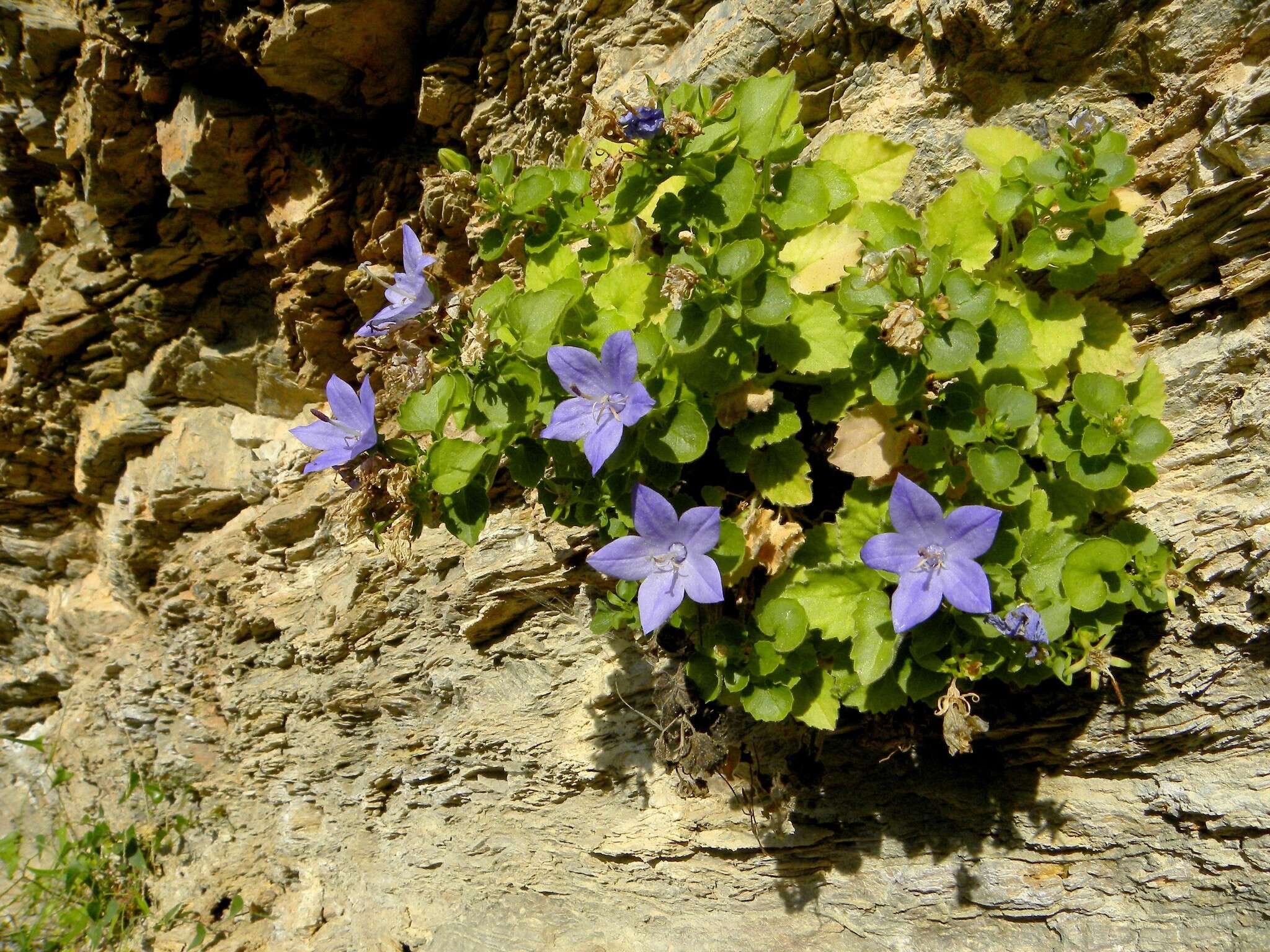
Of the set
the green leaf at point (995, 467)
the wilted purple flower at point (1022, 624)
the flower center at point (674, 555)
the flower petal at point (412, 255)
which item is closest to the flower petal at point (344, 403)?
the flower petal at point (412, 255)

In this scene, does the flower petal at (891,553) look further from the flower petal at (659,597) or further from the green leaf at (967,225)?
the green leaf at (967,225)

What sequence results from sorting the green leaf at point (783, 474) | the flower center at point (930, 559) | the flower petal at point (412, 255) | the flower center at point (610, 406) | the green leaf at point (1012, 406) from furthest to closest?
the flower petal at point (412, 255) → the green leaf at point (783, 474) → the green leaf at point (1012, 406) → the flower center at point (610, 406) → the flower center at point (930, 559)

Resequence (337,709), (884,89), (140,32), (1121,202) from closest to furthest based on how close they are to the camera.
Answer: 1. (1121,202)
2. (884,89)
3. (140,32)
4. (337,709)

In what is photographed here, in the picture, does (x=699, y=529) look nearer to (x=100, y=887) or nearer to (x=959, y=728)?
(x=959, y=728)

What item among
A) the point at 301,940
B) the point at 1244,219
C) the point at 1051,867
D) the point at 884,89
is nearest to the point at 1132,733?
the point at 1051,867

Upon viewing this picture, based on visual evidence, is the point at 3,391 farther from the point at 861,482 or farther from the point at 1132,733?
the point at 1132,733

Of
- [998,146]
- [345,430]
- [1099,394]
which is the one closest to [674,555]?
[345,430]
